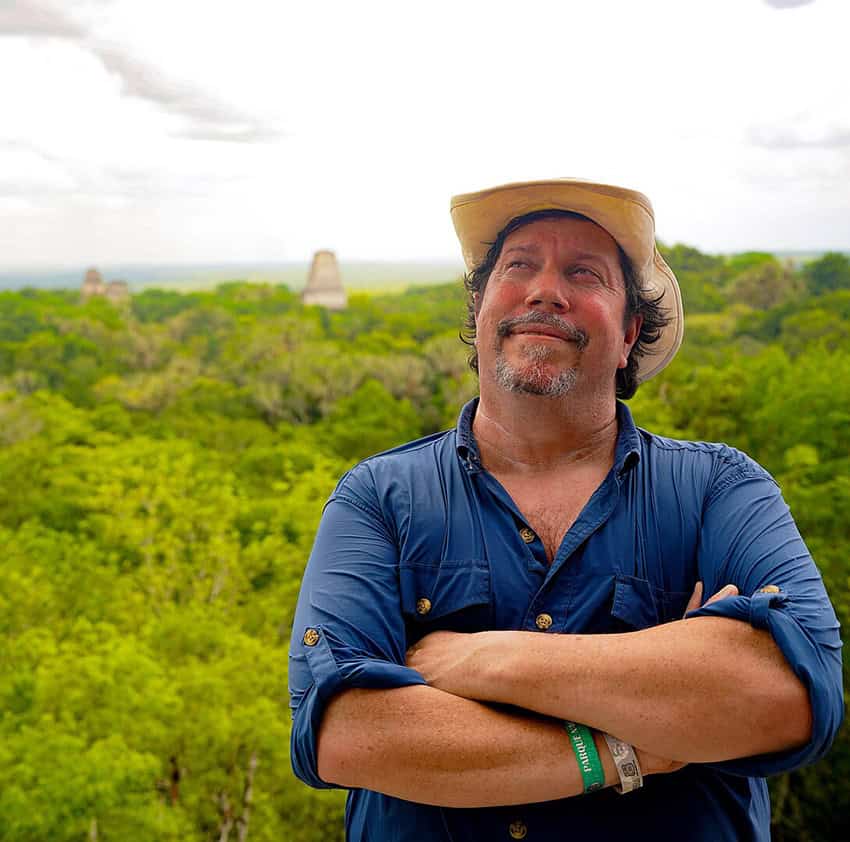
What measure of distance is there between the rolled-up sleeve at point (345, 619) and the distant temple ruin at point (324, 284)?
70.3 meters

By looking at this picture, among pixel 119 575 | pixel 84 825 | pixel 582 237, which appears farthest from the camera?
pixel 119 575

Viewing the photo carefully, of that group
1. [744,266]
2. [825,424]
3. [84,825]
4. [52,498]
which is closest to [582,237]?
[84,825]

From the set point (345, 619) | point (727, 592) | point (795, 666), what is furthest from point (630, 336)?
point (345, 619)

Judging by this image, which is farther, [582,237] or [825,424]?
[825,424]

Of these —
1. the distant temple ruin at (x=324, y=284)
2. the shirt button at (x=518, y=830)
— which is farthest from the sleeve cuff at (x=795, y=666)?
the distant temple ruin at (x=324, y=284)

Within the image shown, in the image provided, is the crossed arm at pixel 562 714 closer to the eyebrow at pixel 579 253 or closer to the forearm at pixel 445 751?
the forearm at pixel 445 751

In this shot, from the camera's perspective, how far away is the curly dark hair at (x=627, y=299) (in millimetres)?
2459

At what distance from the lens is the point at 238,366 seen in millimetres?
39719

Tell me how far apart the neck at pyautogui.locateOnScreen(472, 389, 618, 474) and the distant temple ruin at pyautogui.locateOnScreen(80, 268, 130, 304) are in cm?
7444

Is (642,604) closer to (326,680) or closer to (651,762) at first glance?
(651,762)

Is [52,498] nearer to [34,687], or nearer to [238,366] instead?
[34,687]

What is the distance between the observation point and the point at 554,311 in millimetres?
2344

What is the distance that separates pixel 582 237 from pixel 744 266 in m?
61.3

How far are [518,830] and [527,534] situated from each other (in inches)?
27.2
